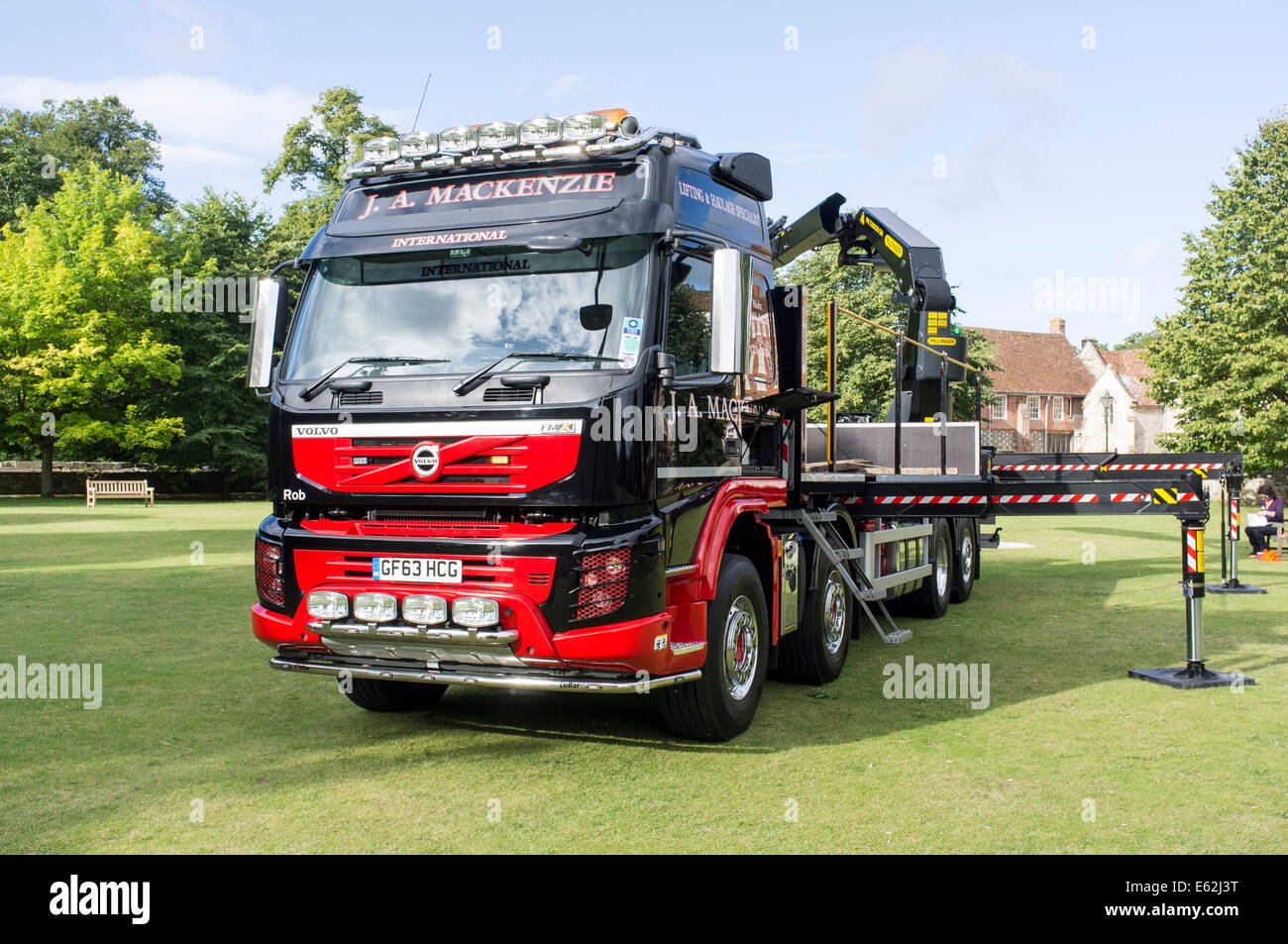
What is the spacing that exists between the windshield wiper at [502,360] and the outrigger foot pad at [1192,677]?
533 cm

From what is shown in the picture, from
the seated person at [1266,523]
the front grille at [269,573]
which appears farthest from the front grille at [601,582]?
the seated person at [1266,523]

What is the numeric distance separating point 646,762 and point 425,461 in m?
2.13

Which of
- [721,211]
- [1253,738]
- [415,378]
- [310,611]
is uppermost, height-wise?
[721,211]

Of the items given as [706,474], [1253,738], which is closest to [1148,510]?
[1253,738]

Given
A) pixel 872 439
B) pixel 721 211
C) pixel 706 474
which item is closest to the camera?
pixel 706 474

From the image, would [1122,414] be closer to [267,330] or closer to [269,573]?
[267,330]

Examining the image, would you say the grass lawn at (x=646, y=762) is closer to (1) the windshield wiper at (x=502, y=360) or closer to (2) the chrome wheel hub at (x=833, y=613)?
(2) the chrome wheel hub at (x=833, y=613)

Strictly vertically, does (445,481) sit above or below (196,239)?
below

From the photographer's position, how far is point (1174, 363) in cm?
4288

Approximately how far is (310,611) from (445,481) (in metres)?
1.11

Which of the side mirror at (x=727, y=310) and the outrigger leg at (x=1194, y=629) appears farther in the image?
the outrigger leg at (x=1194, y=629)

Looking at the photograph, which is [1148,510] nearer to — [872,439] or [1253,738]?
[1253,738]

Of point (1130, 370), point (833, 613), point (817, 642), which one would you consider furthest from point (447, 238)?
point (1130, 370)

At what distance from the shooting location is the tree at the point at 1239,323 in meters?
39.5
